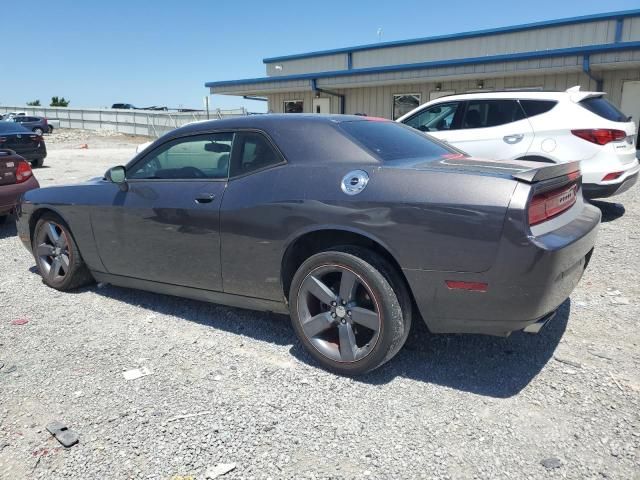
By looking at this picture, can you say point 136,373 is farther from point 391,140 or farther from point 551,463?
point 551,463

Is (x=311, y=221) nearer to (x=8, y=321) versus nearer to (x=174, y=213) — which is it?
(x=174, y=213)

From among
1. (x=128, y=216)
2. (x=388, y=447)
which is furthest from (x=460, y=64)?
(x=388, y=447)

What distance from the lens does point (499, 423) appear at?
2.64m

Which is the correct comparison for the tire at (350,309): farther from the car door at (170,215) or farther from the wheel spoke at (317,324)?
the car door at (170,215)

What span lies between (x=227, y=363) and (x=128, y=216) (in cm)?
147

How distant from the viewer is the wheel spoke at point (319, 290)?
10.3 feet

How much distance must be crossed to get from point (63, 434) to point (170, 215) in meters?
1.63

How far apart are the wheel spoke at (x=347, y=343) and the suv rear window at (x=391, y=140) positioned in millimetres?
1050

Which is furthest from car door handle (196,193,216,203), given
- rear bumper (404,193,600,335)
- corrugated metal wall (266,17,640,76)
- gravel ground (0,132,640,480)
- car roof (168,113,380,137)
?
corrugated metal wall (266,17,640,76)

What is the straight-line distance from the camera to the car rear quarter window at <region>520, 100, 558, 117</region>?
22.4ft

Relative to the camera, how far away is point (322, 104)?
20.5m

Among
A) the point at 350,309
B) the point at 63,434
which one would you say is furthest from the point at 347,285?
the point at 63,434

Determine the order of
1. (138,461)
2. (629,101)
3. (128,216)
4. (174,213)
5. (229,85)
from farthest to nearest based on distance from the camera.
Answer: (229,85) < (629,101) < (128,216) < (174,213) < (138,461)

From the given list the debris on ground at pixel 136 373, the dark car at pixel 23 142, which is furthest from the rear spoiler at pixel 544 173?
the dark car at pixel 23 142
